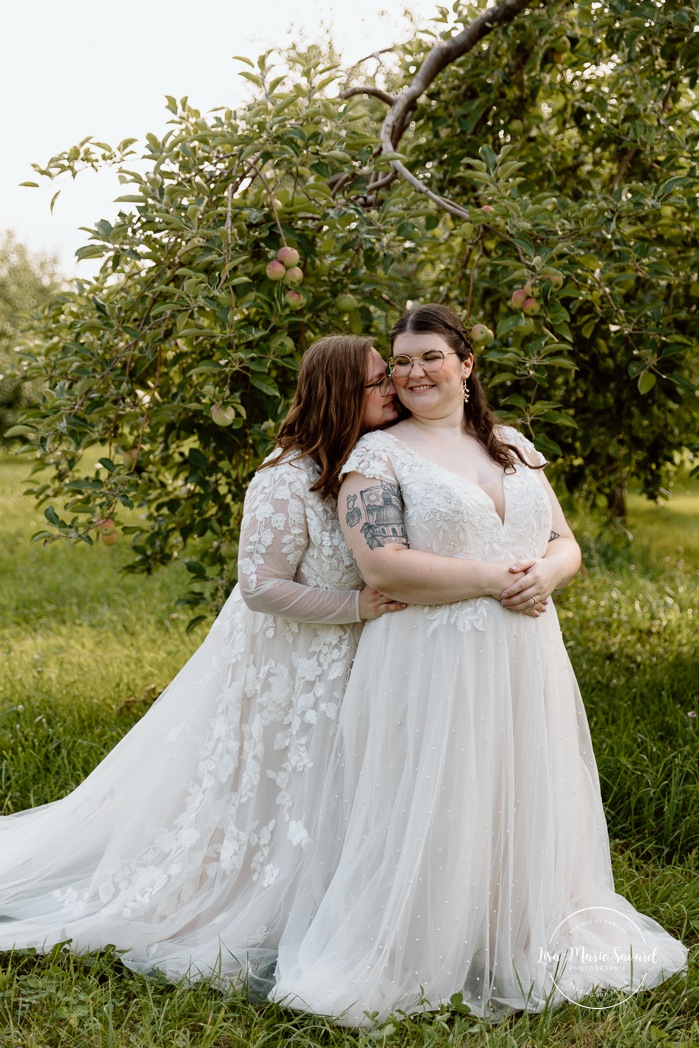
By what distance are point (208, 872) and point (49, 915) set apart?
0.48 metres

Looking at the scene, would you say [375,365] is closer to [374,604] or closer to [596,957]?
[374,604]

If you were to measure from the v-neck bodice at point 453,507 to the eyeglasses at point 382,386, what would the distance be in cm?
12

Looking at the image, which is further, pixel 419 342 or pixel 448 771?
pixel 419 342

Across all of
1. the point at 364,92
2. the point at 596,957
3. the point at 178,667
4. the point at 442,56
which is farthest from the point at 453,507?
the point at 178,667

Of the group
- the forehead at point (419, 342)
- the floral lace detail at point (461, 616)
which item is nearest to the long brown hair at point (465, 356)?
the forehead at point (419, 342)

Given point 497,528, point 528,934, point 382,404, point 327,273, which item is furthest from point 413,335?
point 528,934

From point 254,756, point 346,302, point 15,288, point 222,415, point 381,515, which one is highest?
point 15,288

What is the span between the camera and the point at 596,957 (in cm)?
255

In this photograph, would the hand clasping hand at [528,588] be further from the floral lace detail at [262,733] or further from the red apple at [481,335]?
the red apple at [481,335]

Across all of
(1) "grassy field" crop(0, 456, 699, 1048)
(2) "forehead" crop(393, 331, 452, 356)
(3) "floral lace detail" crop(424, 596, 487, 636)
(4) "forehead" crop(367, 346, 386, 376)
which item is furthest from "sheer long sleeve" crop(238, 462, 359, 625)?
(1) "grassy field" crop(0, 456, 699, 1048)

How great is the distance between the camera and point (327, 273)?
11.3 feet

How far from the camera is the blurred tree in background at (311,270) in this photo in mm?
3215

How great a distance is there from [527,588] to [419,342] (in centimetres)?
73

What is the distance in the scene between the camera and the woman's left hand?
2.52 metres
